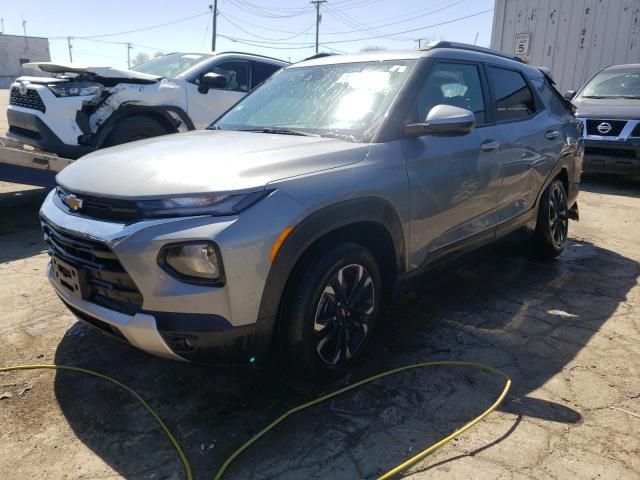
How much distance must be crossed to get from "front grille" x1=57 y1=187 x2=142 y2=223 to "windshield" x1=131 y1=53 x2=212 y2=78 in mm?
4840

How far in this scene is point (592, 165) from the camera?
28.6 feet

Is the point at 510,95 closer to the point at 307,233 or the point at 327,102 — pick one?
the point at 327,102

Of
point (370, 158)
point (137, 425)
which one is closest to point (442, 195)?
point (370, 158)

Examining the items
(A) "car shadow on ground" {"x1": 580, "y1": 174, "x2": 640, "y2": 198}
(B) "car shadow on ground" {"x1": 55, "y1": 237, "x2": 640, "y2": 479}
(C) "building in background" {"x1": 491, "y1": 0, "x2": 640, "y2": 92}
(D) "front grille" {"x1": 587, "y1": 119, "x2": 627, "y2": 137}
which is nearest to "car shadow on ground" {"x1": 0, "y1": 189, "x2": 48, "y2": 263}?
(B) "car shadow on ground" {"x1": 55, "y1": 237, "x2": 640, "y2": 479}

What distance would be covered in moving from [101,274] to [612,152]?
8.48 m

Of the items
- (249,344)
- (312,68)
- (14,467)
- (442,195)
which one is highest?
(312,68)

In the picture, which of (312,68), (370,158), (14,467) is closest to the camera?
(14,467)

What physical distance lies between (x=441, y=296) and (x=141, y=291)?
2.51 metres

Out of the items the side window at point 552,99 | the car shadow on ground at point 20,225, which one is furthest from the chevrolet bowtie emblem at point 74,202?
the side window at point 552,99

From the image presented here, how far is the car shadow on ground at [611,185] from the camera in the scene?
8492mm

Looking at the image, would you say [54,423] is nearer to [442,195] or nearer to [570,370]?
[442,195]

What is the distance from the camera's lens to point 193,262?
7.30 feet

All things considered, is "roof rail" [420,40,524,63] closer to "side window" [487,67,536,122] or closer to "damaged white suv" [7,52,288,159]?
"side window" [487,67,536,122]

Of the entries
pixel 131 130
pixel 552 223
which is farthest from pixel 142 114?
pixel 552 223
